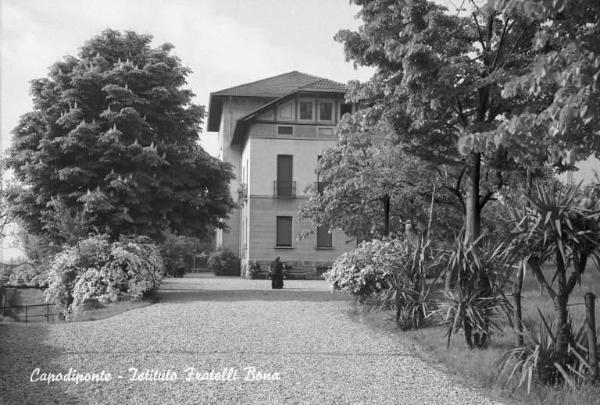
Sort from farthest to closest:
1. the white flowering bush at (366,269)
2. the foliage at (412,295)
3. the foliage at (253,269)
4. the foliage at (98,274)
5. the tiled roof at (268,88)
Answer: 1. the tiled roof at (268,88)
2. the foliage at (253,269)
3. the foliage at (98,274)
4. the white flowering bush at (366,269)
5. the foliage at (412,295)

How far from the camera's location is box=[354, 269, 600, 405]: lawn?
22.0ft

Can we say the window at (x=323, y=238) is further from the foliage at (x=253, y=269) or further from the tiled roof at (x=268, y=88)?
the tiled roof at (x=268, y=88)

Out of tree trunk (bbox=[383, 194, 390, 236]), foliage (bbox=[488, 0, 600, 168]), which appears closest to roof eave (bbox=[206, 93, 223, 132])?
tree trunk (bbox=[383, 194, 390, 236])

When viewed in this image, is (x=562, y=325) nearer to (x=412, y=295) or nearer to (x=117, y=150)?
(x=412, y=295)

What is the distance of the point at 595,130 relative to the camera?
20.0 feet

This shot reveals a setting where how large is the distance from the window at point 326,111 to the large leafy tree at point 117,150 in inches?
636

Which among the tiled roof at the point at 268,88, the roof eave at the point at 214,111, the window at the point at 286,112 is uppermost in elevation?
the tiled roof at the point at 268,88

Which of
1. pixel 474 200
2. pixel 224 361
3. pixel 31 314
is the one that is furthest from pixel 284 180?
pixel 224 361

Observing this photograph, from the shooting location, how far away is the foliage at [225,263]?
40812 mm

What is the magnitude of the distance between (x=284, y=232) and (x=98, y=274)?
2094 centimetres

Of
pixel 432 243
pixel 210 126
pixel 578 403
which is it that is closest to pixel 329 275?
pixel 432 243

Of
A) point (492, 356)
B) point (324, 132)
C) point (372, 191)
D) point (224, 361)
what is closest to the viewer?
point (224, 361)

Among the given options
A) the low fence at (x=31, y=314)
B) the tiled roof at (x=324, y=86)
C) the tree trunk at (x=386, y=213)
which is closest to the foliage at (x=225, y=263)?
the tiled roof at (x=324, y=86)

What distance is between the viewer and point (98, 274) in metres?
15.9
